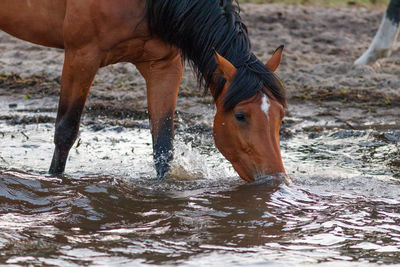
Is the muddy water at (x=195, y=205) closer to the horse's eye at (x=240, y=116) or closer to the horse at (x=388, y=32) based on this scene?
the horse's eye at (x=240, y=116)

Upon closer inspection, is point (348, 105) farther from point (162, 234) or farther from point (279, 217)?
point (162, 234)

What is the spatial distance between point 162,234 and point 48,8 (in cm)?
218

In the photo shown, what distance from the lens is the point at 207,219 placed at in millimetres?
3980

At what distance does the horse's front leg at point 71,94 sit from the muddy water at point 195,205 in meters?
0.21

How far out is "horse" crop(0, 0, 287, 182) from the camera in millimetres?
4359

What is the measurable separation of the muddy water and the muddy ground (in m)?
0.52

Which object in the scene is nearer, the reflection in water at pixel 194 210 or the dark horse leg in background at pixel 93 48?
the reflection in water at pixel 194 210

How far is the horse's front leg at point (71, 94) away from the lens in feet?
16.0

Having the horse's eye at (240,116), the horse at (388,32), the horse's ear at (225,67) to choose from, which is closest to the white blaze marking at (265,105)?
the horse's eye at (240,116)

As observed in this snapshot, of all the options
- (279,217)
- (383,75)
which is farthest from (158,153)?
(383,75)

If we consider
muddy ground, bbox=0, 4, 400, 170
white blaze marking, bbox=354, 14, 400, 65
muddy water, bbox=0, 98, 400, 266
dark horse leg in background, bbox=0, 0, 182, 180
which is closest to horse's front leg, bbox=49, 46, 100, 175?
dark horse leg in background, bbox=0, 0, 182, 180

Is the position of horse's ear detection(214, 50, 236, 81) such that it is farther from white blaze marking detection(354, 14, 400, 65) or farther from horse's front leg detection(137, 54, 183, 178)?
white blaze marking detection(354, 14, 400, 65)

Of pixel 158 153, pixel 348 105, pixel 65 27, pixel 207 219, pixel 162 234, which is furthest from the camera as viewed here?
pixel 348 105

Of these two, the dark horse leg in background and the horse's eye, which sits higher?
the dark horse leg in background
